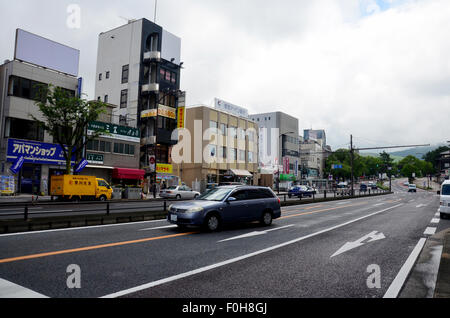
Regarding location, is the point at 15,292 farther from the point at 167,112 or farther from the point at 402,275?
the point at 167,112

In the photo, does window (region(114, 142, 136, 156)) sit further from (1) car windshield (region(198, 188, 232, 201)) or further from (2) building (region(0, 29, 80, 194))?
(1) car windshield (region(198, 188, 232, 201))

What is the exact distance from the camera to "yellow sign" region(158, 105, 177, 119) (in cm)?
4339

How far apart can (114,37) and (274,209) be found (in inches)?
1806

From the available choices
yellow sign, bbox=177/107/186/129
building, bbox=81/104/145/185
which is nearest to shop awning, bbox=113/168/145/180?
building, bbox=81/104/145/185

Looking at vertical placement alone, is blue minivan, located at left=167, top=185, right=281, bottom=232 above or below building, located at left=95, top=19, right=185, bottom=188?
below

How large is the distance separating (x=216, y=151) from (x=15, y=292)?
46.7 meters

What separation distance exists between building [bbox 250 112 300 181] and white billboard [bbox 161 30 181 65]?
31657mm

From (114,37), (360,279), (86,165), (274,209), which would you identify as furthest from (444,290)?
(114,37)

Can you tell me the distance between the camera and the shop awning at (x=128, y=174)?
35844mm

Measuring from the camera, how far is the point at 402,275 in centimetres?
550

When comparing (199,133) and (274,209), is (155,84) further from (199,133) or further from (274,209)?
(274,209)

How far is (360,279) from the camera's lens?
5258 mm

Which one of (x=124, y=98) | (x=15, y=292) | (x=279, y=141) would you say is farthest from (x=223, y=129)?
(x=15, y=292)
